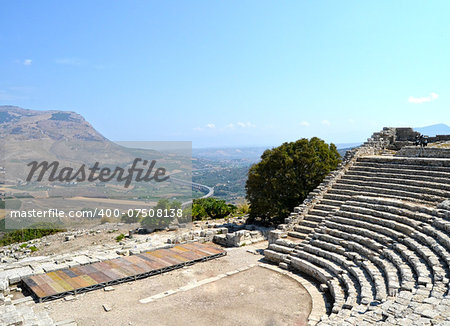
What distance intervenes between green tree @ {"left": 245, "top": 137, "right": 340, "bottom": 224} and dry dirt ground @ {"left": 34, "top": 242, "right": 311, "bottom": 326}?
260 inches

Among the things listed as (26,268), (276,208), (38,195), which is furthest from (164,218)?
(38,195)

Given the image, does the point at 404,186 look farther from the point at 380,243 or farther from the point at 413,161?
the point at 380,243

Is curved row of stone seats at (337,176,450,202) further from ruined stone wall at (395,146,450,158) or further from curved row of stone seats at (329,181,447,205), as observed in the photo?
ruined stone wall at (395,146,450,158)

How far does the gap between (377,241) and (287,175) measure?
7.83 meters

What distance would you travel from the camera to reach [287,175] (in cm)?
2014

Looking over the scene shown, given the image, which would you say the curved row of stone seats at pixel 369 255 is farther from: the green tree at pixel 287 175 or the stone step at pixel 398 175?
the stone step at pixel 398 175

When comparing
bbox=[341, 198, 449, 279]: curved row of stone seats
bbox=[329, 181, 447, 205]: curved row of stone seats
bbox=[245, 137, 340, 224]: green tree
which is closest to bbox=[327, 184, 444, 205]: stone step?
bbox=[329, 181, 447, 205]: curved row of stone seats

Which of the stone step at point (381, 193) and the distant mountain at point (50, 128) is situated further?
the distant mountain at point (50, 128)

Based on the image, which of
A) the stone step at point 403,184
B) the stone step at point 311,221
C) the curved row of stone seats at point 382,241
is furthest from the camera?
the stone step at point 311,221

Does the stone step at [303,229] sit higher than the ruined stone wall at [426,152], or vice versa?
the ruined stone wall at [426,152]

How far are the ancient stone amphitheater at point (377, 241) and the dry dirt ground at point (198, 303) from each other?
1094mm

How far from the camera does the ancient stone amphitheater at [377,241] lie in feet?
27.3

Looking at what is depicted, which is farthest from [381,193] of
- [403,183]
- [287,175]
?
[287,175]

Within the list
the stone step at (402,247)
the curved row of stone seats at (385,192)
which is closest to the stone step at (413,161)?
the curved row of stone seats at (385,192)
